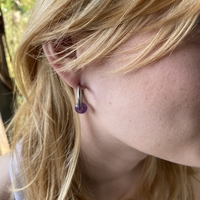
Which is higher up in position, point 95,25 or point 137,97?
point 95,25

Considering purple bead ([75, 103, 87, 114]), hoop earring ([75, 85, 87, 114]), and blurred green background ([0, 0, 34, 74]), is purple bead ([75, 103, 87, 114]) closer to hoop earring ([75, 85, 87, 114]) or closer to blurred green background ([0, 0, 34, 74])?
hoop earring ([75, 85, 87, 114])

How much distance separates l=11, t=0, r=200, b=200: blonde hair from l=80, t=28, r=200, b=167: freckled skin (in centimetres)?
2

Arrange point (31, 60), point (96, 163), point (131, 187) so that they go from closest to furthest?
point (31, 60)
point (96, 163)
point (131, 187)

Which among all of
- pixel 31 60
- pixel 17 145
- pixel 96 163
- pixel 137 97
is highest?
pixel 31 60

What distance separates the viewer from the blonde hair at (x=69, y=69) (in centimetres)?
47

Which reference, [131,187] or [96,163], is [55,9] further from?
[131,187]

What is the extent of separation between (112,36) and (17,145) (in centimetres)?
49

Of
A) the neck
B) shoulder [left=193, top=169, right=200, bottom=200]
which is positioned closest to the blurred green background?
the neck

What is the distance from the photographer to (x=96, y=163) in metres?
0.79

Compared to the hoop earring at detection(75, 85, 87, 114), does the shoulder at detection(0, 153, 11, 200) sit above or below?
below

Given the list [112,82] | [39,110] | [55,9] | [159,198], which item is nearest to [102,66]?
[112,82]

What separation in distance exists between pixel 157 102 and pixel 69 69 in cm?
19

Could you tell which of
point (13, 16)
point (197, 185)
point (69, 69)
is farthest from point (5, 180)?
point (13, 16)

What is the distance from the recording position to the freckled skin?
487 millimetres
